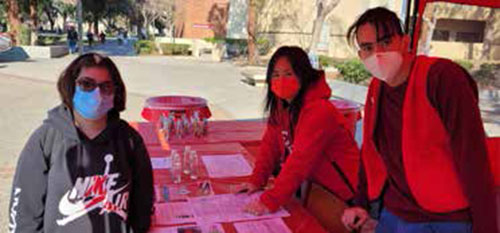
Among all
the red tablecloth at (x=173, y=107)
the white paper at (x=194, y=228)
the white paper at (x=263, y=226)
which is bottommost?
the white paper at (x=263, y=226)

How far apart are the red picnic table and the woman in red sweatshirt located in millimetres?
125

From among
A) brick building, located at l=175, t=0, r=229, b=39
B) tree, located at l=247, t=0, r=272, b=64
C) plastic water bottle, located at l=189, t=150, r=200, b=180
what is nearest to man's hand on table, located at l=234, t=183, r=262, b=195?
plastic water bottle, located at l=189, t=150, r=200, b=180

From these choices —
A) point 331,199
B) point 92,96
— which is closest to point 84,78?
point 92,96

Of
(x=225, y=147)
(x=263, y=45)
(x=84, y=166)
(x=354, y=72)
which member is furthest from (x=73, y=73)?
(x=263, y=45)

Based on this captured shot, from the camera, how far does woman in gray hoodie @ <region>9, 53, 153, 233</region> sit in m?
1.45

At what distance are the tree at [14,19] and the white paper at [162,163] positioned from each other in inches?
730

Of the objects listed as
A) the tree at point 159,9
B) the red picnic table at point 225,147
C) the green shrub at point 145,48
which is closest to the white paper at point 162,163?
the red picnic table at point 225,147

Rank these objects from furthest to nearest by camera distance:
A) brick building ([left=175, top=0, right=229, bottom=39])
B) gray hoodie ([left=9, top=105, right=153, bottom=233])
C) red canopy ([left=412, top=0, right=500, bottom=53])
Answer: brick building ([left=175, top=0, right=229, bottom=39]), red canopy ([left=412, top=0, right=500, bottom=53]), gray hoodie ([left=9, top=105, right=153, bottom=233])

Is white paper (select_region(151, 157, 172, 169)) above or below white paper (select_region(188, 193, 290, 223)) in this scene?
above

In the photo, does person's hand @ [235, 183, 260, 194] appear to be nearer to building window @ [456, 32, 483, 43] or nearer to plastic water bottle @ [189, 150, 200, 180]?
plastic water bottle @ [189, 150, 200, 180]

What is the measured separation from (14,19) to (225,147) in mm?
19146

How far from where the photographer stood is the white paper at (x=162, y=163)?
2.60 metres

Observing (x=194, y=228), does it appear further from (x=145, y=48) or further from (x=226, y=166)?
(x=145, y=48)

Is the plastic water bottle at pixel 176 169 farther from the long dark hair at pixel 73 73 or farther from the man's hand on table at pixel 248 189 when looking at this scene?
the long dark hair at pixel 73 73
